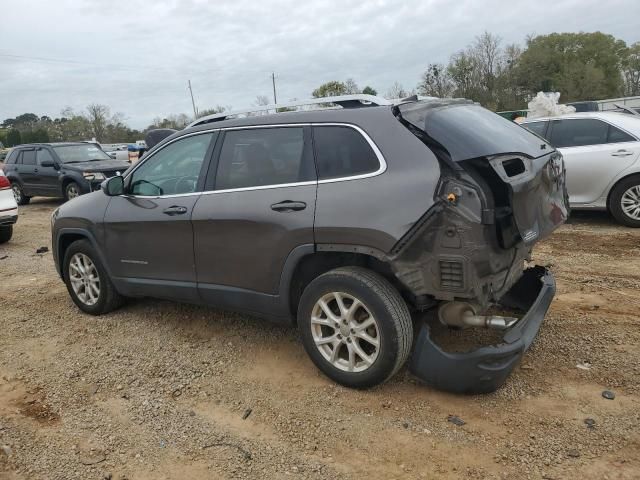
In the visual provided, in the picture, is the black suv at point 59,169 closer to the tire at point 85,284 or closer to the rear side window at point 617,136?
the tire at point 85,284

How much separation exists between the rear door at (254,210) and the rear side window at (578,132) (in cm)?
574

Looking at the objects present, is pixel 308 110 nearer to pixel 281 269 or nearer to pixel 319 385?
pixel 281 269

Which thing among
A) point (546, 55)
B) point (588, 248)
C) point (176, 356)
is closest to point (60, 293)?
point (176, 356)

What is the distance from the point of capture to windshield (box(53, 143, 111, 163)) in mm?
13336

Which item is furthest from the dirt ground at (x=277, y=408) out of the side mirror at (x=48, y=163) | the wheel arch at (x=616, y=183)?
Answer: the side mirror at (x=48, y=163)

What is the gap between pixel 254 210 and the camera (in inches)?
143

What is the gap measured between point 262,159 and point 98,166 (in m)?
10.6

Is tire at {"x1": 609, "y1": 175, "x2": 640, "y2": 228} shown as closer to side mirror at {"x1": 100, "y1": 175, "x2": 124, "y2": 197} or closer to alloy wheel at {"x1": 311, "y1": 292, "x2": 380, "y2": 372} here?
alloy wheel at {"x1": 311, "y1": 292, "x2": 380, "y2": 372}

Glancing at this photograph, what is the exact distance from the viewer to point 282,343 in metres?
4.21

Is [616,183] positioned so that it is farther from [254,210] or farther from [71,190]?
[71,190]

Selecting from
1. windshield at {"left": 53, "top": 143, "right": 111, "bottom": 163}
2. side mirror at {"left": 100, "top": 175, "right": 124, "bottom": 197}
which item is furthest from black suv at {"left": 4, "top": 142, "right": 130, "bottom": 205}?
side mirror at {"left": 100, "top": 175, "right": 124, "bottom": 197}

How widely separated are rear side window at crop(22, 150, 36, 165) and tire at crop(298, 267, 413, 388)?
12919 mm

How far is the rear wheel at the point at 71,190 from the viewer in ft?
41.9

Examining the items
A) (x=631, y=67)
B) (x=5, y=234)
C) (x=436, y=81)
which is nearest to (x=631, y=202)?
(x=5, y=234)
